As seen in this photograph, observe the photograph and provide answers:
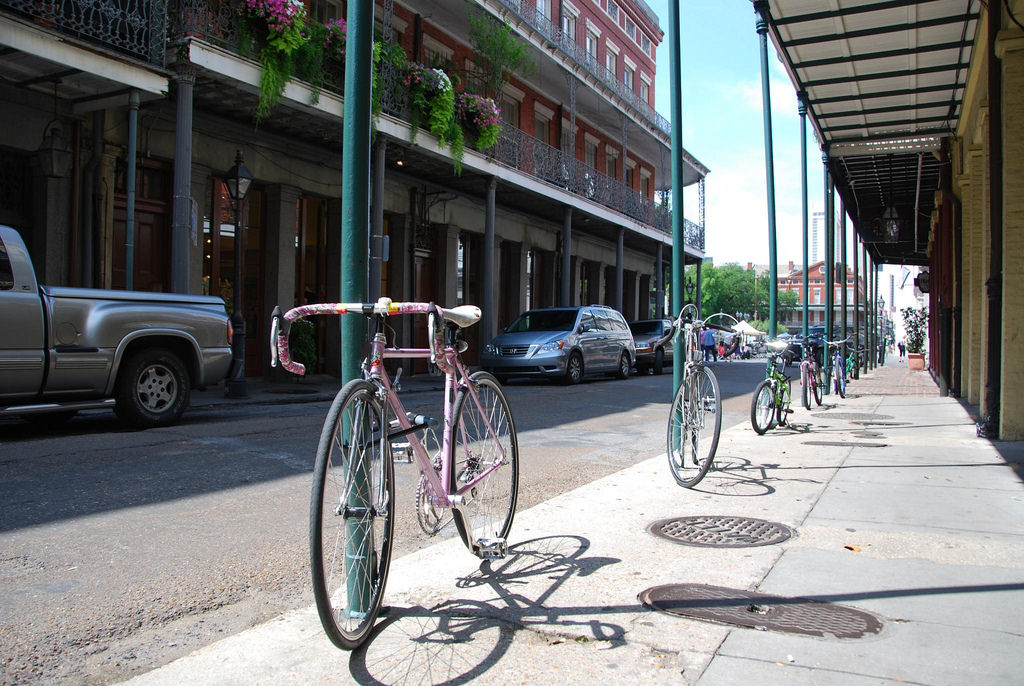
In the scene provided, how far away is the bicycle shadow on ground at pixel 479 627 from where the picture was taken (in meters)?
2.72

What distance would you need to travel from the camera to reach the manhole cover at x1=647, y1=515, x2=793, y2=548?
430 cm

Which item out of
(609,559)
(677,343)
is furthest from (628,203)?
(609,559)

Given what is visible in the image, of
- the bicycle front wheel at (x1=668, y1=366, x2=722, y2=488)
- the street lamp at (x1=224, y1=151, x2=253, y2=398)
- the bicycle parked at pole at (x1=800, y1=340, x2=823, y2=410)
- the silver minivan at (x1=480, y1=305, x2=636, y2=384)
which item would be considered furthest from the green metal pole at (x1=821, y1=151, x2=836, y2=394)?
the street lamp at (x1=224, y1=151, x2=253, y2=398)

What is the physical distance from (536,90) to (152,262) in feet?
46.6

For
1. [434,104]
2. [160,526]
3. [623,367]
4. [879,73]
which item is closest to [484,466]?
[160,526]

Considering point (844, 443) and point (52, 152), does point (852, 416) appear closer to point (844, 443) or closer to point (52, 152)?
point (844, 443)

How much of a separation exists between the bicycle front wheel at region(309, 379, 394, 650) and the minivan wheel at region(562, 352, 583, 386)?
1430 centimetres

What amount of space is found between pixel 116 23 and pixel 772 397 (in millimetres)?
10545

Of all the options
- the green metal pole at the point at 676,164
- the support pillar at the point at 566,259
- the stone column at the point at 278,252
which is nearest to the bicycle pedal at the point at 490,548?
the green metal pole at the point at 676,164

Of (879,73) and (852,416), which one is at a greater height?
(879,73)

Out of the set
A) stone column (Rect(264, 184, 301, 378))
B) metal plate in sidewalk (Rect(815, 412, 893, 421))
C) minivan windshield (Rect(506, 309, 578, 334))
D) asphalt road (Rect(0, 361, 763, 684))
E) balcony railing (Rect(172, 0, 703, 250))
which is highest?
balcony railing (Rect(172, 0, 703, 250))

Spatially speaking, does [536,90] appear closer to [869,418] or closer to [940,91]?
[940,91]

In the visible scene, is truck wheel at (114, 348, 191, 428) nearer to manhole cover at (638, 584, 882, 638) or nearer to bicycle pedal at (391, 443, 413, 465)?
bicycle pedal at (391, 443, 413, 465)

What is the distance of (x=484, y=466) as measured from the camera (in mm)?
3959
